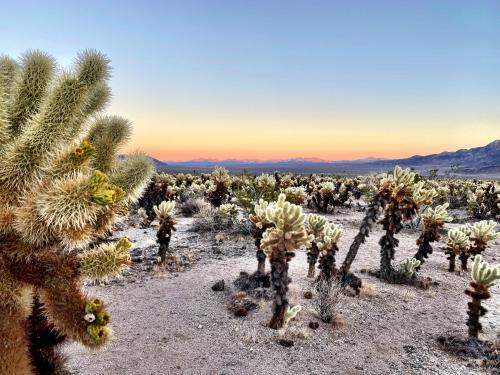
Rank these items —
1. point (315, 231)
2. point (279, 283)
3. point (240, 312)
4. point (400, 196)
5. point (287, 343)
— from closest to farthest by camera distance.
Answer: point (287, 343)
point (279, 283)
point (240, 312)
point (400, 196)
point (315, 231)

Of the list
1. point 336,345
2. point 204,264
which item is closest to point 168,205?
point 204,264

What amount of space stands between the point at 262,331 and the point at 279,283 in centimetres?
84

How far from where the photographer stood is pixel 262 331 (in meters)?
6.08

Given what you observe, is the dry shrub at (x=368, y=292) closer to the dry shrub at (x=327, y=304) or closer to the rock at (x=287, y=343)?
the dry shrub at (x=327, y=304)

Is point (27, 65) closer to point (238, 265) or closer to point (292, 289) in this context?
point (292, 289)

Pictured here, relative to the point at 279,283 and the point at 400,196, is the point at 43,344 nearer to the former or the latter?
the point at 279,283

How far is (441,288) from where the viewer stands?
8.79 meters

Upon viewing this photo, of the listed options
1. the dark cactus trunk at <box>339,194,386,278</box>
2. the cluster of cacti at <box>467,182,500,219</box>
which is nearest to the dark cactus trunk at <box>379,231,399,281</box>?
the dark cactus trunk at <box>339,194,386,278</box>

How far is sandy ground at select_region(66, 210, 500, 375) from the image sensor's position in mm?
5246

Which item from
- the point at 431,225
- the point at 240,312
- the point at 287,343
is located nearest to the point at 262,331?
the point at 287,343

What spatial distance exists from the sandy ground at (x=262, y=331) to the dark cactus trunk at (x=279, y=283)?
0.21 meters

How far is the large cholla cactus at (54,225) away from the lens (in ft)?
9.67

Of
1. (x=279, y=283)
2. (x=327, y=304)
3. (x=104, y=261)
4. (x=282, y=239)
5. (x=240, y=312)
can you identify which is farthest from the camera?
(x=240, y=312)

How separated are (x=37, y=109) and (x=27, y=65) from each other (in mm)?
474
